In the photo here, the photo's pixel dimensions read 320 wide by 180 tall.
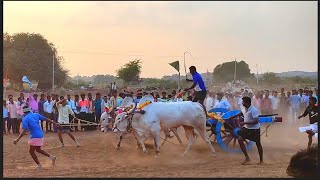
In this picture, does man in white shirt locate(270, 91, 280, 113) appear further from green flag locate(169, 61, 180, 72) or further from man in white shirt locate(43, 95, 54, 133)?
man in white shirt locate(43, 95, 54, 133)

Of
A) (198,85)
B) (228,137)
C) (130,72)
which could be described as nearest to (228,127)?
(228,137)

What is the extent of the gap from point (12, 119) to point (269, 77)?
33.4 metres

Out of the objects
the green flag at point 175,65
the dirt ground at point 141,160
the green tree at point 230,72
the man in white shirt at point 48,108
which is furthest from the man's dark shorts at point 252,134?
the green tree at point 230,72

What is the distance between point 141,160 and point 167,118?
1303 mm

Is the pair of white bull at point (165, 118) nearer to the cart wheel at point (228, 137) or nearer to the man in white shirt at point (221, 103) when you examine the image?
the cart wheel at point (228, 137)

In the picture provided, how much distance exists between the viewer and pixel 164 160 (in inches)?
417

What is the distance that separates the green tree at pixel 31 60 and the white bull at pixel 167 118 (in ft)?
99.4

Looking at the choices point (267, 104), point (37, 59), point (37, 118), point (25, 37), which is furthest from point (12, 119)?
point (25, 37)

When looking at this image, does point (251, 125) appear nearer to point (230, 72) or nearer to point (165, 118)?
point (165, 118)

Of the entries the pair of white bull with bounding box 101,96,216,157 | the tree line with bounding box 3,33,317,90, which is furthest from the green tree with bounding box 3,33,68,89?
the pair of white bull with bounding box 101,96,216,157

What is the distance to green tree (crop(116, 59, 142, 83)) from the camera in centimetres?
3991

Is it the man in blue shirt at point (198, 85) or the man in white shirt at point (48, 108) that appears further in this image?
the man in white shirt at point (48, 108)

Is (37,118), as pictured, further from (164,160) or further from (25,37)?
(25,37)

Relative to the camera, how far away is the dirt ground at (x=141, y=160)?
8.85m
